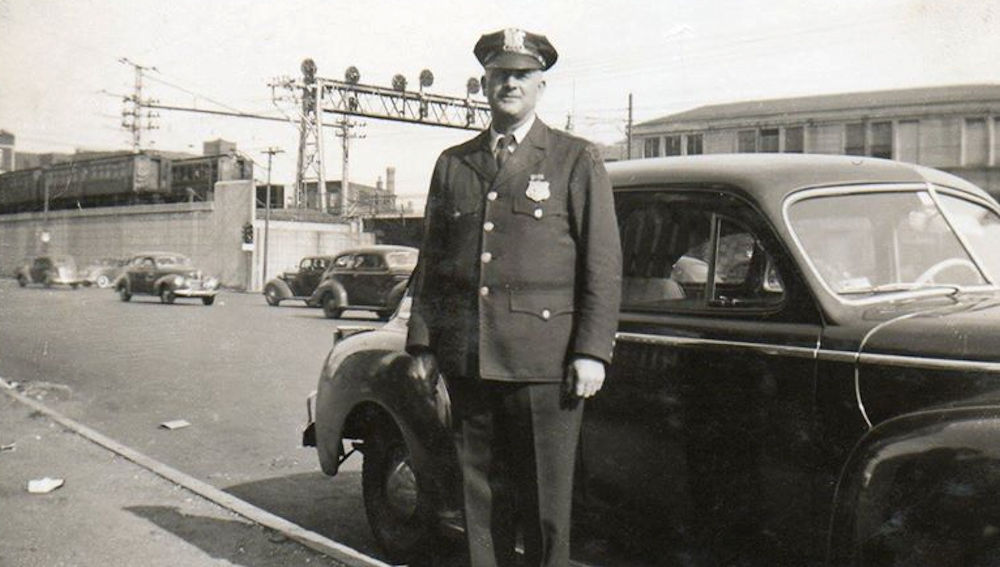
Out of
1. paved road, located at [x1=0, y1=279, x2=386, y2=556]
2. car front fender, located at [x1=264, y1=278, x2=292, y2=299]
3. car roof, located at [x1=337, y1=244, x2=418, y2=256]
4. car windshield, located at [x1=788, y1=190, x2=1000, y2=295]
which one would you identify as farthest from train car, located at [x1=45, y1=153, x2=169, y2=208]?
car windshield, located at [x1=788, y1=190, x2=1000, y2=295]

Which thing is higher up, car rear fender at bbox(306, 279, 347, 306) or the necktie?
the necktie

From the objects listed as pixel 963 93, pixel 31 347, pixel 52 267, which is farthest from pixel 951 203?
pixel 52 267

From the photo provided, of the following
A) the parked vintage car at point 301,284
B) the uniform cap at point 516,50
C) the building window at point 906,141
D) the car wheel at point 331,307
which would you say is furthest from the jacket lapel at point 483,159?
the building window at point 906,141

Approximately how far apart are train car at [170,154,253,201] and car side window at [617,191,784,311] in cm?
4028

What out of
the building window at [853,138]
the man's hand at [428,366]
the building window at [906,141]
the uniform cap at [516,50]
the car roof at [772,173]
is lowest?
the man's hand at [428,366]

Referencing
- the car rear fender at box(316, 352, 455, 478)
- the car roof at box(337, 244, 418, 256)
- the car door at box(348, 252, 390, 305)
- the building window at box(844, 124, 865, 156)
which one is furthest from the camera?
the building window at box(844, 124, 865, 156)

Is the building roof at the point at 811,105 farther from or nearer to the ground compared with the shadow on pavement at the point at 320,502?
farther from the ground

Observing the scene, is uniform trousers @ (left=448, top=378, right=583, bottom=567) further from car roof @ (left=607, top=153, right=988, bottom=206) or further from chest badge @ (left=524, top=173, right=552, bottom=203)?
car roof @ (left=607, top=153, right=988, bottom=206)

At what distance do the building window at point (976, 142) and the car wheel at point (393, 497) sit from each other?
17669 mm

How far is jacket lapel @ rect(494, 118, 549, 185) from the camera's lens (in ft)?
9.57

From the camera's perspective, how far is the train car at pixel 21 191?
39875 mm

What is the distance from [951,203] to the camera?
333 centimetres

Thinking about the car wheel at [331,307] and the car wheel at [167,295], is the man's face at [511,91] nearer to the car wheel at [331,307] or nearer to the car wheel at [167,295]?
the car wheel at [331,307]

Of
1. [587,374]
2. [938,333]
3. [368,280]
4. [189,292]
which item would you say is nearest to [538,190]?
[587,374]
